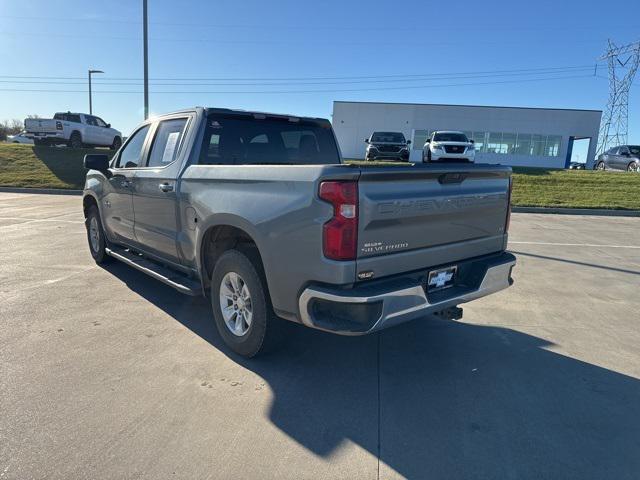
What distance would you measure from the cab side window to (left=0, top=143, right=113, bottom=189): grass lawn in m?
13.1

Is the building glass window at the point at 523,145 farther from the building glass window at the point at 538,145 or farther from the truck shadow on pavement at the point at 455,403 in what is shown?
the truck shadow on pavement at the point at 455,403

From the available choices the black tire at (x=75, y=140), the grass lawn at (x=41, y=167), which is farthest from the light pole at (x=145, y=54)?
the black tire at (x=75, y=140)

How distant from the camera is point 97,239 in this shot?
630cm

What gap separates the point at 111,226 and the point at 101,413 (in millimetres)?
3388

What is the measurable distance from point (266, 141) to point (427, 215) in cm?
203

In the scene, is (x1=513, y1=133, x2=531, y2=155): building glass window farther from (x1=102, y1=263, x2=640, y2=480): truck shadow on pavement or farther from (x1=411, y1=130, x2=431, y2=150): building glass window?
(x1=102, y1=263, x2=640, y2=480): truck shadow on pavement

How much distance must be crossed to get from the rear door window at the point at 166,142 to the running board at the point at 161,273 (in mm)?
1065

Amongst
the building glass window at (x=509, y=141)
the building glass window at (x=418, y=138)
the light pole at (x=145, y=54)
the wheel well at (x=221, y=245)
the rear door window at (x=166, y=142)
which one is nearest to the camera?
the wheel well at (x=221, y=245)

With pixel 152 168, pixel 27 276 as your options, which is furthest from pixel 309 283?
pixel 27 276

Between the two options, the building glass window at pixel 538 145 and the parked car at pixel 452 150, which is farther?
the building glass window at pixel 538 145

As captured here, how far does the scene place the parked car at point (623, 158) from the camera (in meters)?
24.7

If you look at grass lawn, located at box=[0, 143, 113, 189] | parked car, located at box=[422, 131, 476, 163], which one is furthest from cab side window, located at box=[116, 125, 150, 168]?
parked car, located at box=[422, 131, 476, 163]

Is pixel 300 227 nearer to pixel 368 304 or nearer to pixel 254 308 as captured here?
pixel 368 304

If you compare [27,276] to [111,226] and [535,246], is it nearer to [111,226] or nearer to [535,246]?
[111,226]
